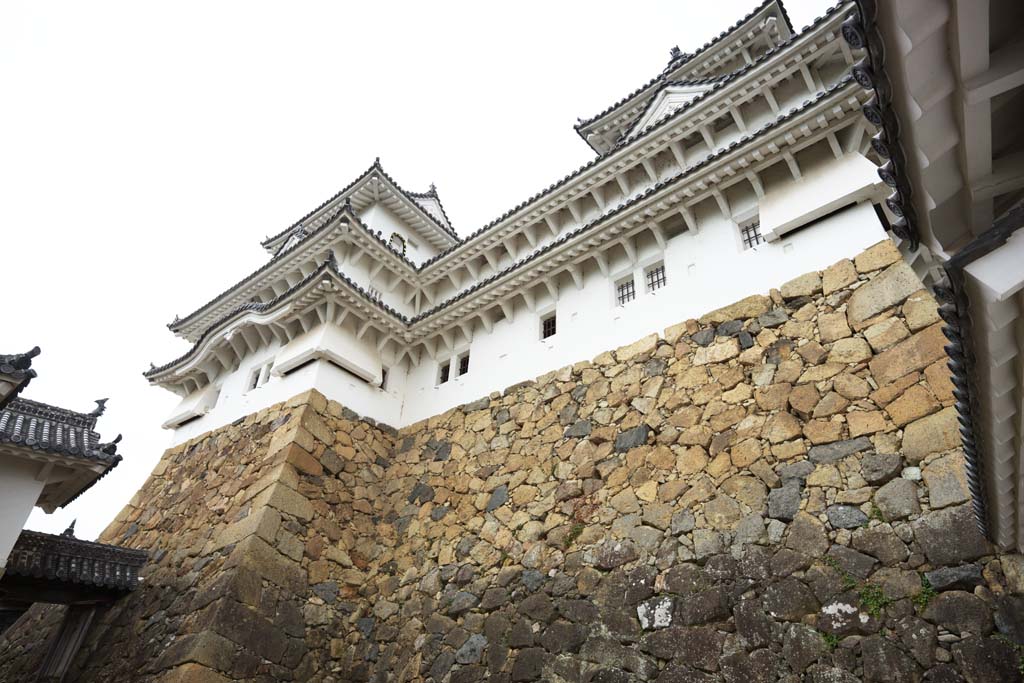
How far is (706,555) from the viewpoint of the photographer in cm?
585

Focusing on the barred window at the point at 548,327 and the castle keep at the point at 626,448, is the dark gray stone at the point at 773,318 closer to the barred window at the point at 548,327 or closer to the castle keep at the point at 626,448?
the castle keep at the point at 626,448

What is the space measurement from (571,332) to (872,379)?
434 cm

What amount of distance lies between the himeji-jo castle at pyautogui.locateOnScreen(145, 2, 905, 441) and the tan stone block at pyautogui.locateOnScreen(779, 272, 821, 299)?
19 centimetres

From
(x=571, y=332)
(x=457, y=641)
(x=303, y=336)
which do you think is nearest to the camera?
(x=457, y=641)

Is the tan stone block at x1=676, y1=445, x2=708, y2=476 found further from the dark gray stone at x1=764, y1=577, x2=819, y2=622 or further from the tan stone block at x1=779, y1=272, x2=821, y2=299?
the tan stone block at x1=779, y1=272, x2=821, y2=299

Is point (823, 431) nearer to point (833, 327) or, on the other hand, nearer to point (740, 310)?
point (833, 327)

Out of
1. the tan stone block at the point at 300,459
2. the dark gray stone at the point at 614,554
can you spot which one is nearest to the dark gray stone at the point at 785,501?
the dark gray stone at the point at 614,554

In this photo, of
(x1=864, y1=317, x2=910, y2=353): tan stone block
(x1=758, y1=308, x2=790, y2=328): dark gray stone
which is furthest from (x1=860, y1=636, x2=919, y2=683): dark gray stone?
(x1=758, y1=308, x2=790, y2=328): dark gray stone

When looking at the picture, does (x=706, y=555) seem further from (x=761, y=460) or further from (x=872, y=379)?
(x=872, y=379)

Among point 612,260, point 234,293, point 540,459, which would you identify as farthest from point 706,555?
point 234,293

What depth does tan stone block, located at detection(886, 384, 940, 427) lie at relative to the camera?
527 cm

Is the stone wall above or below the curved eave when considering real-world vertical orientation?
below

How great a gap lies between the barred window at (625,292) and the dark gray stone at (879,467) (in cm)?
410

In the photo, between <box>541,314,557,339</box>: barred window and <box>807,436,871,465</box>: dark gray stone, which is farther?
<box>541,314,557,339</box>: barred window
